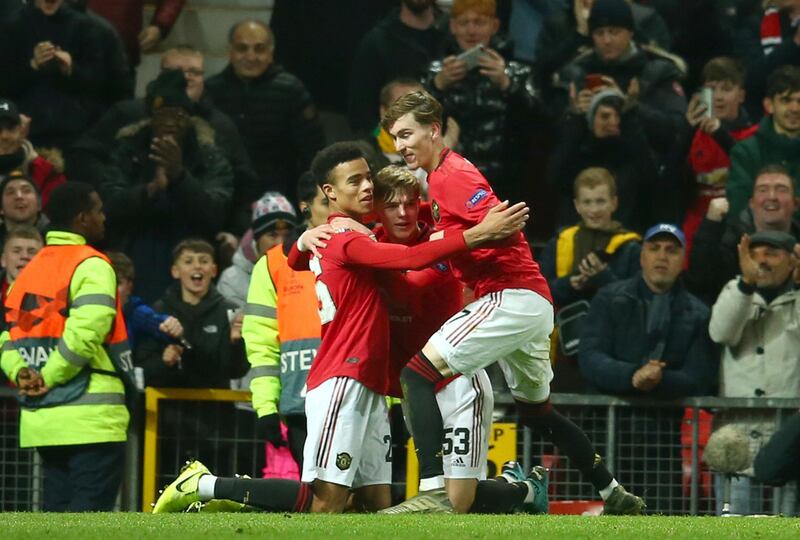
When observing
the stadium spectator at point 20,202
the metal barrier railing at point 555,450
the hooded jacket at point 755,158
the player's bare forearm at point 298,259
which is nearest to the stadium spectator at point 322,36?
the stadium spectator at point 20,202

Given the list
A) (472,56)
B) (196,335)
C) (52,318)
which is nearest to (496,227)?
(52,318)

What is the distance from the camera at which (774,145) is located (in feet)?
44.9

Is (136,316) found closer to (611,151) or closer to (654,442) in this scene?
(654,442)

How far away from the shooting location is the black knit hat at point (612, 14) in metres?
14.1

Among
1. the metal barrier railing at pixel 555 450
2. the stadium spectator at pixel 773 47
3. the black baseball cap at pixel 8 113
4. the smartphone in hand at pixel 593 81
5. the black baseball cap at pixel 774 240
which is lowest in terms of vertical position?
the metal barrier railing at pixel 555 450

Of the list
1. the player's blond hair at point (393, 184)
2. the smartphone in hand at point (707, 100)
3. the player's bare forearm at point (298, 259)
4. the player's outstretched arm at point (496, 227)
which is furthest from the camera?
the smartphone in hand at point (707, 100)

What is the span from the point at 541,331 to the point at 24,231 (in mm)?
4620

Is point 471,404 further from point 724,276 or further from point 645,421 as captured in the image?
point 724,276

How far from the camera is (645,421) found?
11.7m

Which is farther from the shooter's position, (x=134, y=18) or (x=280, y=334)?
(x=134, y=18)

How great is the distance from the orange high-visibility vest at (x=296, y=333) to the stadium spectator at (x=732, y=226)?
11.4 feet

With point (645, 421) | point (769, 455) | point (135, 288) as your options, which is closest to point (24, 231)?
point (135, 288)

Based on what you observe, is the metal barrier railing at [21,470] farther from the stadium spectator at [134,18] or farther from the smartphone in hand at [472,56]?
the stadium spectator at [134,18]

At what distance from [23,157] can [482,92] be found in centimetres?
344
